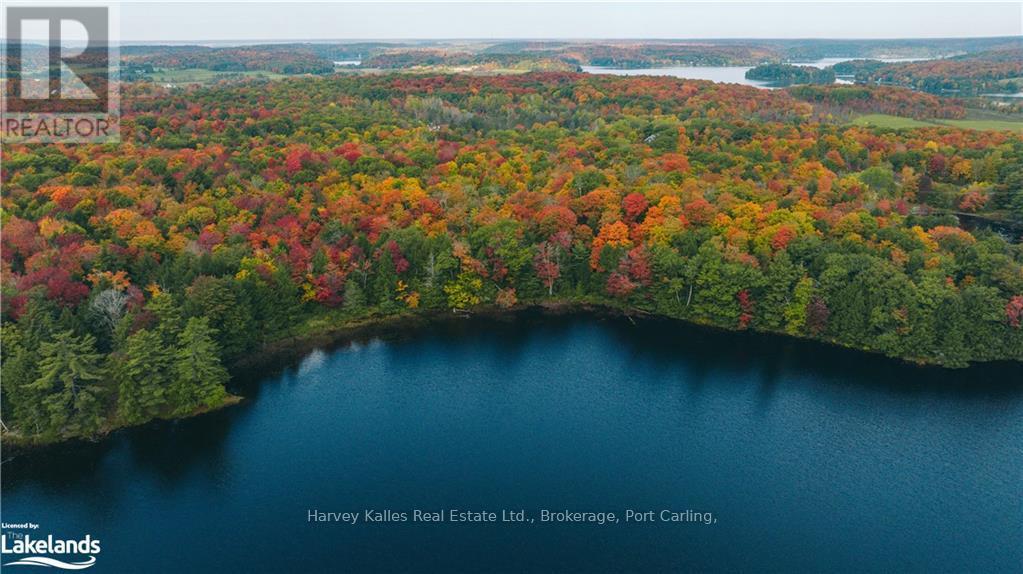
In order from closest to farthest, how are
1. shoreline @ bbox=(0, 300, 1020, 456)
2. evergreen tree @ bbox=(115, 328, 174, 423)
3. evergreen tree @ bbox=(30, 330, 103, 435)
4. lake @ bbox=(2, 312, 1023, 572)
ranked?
lake @ bbox=(2, 312, 1023, 572)
evergreen tree @ bbox=(30, 330, 103, 435)
evergreen tree @ bbox=(115, 328, 174, 423)
shoreline @ bbox=(0, 300, 1020, 456)

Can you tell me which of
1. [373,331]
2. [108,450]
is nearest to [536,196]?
[373,331]

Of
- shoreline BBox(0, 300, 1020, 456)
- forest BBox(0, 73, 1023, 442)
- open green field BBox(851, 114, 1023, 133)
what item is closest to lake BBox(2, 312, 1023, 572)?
shoreline BBox(0, 300, 1020, 456)

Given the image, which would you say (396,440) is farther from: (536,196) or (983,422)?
(983,422)

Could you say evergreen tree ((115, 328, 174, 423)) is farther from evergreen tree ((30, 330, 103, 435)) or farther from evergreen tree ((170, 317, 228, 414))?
evergreen tree ((30, 330, 103, 435))

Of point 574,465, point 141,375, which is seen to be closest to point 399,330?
point 141,375

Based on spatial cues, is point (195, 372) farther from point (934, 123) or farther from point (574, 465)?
point (934, 123)

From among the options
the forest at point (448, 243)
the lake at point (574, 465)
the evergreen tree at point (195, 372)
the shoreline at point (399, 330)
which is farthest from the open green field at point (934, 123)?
the evergreen tree at point (195, 372)
